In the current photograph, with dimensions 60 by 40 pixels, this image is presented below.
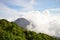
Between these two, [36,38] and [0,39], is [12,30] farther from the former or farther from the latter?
[0,39]

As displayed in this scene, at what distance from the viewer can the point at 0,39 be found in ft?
381

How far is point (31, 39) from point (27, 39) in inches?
161

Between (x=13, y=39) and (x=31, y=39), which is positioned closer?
(x=13, y=39)

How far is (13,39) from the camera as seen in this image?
11706 centimetres

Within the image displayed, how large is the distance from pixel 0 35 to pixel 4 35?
289 centimetres

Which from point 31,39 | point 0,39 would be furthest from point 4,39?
point 31,39

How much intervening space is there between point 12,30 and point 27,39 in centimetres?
1668

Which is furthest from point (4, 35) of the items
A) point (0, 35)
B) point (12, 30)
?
point (12, 30)

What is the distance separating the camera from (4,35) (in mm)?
123062

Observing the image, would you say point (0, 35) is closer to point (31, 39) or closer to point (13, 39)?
point (13, 39)

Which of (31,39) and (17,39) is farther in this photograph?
(31,39)

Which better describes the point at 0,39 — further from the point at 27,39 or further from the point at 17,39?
the point at 27,39

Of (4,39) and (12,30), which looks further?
(12,30)

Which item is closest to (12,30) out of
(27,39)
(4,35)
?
(27,39)
